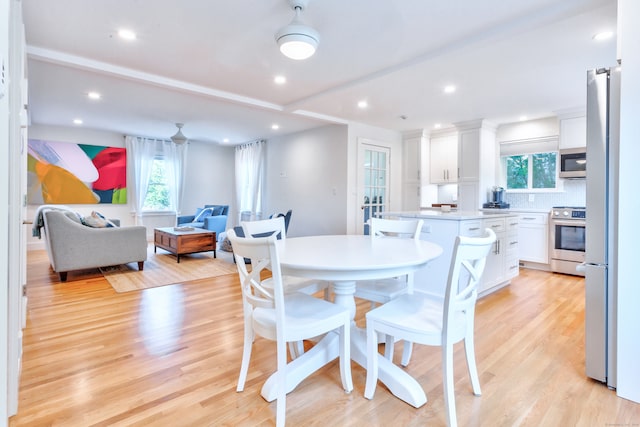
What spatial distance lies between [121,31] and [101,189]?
16.7 feet

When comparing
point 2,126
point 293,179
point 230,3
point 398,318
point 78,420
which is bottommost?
point 78,420

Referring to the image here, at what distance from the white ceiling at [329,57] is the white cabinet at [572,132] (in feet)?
0.78

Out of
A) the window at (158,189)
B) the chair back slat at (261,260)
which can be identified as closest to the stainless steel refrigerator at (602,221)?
the chair back slat at (261,260)

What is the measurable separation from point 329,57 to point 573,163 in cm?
374

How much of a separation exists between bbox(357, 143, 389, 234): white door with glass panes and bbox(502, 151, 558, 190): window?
2015mm

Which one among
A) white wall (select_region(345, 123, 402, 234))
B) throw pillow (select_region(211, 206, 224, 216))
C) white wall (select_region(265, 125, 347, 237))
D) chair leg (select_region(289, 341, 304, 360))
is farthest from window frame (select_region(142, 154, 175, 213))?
chair leg (select_region(289, 341, 304, 360))

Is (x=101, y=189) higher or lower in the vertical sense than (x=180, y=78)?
lower

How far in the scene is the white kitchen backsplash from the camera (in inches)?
186

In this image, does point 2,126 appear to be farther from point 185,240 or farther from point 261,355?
point 185,240

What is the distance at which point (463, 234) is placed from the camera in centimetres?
314

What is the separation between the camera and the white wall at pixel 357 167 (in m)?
5.50

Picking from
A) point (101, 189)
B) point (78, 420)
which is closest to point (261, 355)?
point (78, 420)

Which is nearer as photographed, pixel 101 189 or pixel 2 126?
pixel 2 126

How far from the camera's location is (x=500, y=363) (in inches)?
81.6
